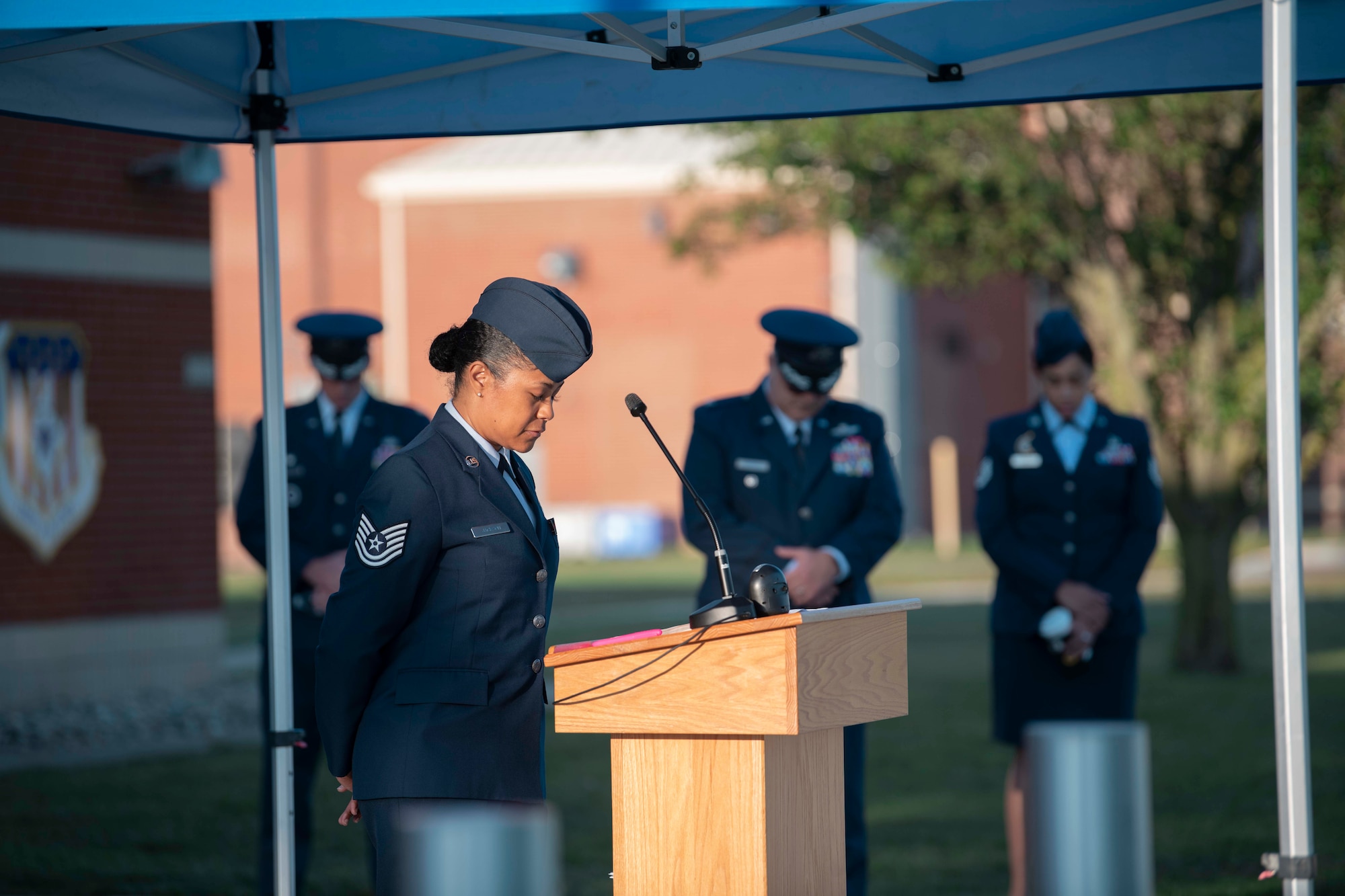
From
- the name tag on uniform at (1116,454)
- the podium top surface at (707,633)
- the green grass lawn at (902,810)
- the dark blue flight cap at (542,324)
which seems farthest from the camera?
the green grass lawn at (902,810)

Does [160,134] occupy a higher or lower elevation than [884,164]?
lower

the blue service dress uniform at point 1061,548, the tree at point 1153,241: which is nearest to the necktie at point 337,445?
the blue service dress uniform at point 1061,548

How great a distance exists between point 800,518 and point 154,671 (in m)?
7.65

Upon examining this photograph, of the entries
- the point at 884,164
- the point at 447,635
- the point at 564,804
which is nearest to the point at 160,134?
the point at 447,635

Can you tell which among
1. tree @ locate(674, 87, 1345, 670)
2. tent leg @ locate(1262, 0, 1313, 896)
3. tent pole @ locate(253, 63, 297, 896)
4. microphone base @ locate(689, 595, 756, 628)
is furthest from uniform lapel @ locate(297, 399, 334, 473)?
tree @ locate(674, 87, 1345, 670)

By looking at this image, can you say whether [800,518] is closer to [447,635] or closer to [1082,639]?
[1082,639]

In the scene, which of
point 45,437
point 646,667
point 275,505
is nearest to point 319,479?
point 275,505

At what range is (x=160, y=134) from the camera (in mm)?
4902

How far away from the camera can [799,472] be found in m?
5.63

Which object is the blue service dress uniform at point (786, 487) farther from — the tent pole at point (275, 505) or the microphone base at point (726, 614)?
the microphone base at point (726, 614)

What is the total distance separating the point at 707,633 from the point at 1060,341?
2.80 meters

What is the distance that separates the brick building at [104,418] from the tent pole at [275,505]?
22.1ft

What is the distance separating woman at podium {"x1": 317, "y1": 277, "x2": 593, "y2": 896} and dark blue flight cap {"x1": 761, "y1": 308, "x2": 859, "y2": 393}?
2.16m

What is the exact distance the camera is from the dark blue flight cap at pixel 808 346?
5.39 m
